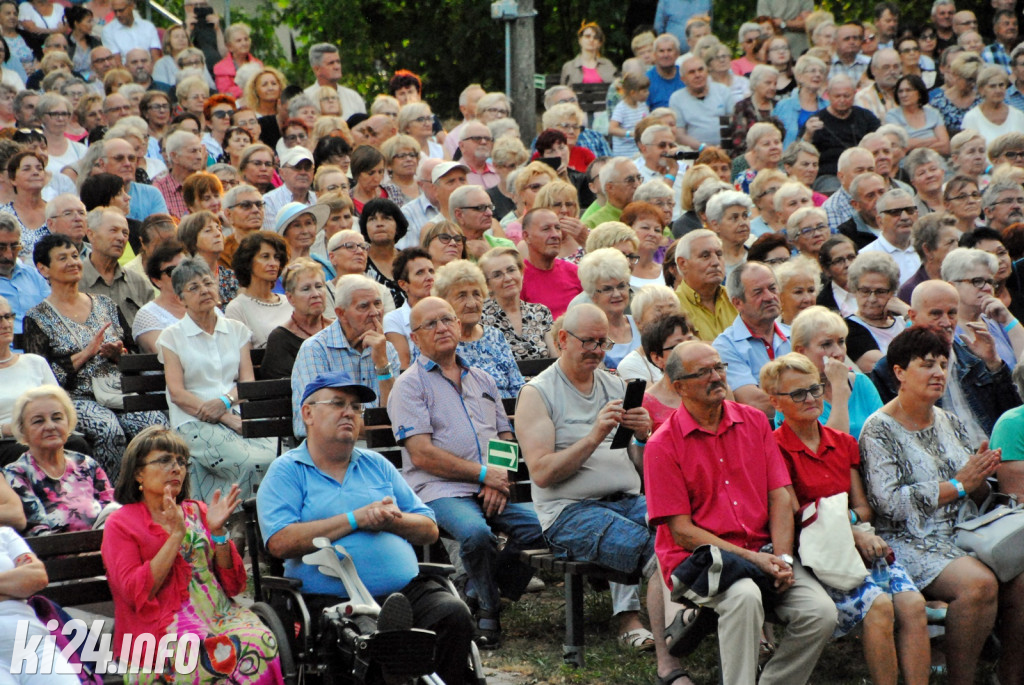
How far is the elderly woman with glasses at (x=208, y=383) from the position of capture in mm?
6988

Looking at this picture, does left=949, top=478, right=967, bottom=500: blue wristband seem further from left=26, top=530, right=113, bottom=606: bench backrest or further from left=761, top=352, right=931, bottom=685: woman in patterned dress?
left=26, top=530, right=113, bottom=606: bench backrest

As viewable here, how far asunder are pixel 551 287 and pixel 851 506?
10.3ft

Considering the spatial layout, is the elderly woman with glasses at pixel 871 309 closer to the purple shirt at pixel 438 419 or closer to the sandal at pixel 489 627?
the purple shirt at pixel 438 419

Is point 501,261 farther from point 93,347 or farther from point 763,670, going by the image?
point 763,670

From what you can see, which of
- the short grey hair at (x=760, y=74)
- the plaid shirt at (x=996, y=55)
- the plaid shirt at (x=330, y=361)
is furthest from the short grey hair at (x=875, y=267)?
the plaid shirt at (x=996, y=55)

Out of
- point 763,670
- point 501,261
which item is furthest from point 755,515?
point 501,261

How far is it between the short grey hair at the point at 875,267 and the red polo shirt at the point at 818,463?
1.89m

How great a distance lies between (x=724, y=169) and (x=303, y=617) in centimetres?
697

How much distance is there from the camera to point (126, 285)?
8148 millimetres

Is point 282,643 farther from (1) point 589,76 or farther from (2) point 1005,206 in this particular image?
(1) point 589,76

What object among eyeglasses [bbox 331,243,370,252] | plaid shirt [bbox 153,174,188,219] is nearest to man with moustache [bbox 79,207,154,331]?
eyeglasses [bbox 331,243,370,252]

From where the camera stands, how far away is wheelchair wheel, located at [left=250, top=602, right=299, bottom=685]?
490 cm

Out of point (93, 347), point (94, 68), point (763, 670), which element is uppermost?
point (94, 68)

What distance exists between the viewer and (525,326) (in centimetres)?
775
